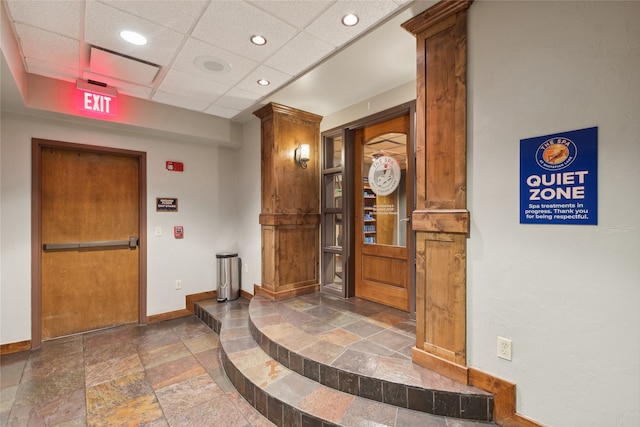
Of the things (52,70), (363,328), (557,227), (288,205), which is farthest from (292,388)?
(52,70)

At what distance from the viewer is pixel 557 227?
4.97 ft

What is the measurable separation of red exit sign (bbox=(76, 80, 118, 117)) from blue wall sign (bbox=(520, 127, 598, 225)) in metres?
3.84

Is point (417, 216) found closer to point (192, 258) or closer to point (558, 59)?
point (558, 59)

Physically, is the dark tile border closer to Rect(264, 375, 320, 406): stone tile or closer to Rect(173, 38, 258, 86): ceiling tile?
Rect(264, 375, 320, 406): stone tile

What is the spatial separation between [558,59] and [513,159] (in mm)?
539

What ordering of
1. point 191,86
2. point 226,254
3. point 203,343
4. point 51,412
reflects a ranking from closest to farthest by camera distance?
1. point 51,412
2. point 191,86
3. point 203,343
4. point 226,254

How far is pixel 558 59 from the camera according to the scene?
4.96 feet

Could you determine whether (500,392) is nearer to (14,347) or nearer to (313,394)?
(313,394)

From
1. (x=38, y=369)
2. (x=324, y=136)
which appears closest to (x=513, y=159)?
(x=324, y=136)

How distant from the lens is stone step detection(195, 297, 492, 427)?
5.66 ft

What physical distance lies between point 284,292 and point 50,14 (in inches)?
126

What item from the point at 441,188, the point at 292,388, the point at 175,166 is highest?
the point at 175,166

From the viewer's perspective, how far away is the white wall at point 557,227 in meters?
1.33

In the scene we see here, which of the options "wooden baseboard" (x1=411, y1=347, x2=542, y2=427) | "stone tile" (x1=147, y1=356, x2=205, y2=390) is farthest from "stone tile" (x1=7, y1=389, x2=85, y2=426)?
"wooden baseboard" (x1=411, y1=347, x2=542, y2=427)
